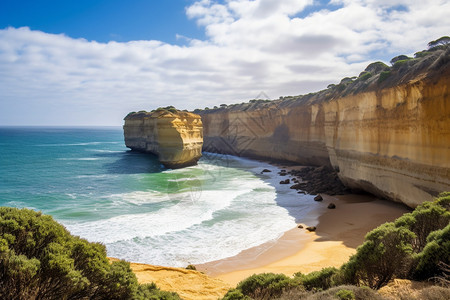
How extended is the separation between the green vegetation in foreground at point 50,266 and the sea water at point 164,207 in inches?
240

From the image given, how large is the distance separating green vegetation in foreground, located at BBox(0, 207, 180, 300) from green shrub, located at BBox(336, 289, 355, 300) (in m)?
3.81

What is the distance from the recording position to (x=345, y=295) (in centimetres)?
508

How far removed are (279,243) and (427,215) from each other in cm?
669

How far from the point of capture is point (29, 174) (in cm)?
3225

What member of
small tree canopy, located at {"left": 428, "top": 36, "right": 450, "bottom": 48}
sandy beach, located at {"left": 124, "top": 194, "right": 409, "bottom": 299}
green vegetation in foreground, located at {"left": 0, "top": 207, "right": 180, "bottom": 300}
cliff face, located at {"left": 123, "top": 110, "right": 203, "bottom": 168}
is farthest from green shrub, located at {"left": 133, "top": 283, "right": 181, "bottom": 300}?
cliff face, located at {"left": 123, "top": 110, "right": 203, "bottom": 168}

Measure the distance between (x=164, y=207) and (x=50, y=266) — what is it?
14.9 meters

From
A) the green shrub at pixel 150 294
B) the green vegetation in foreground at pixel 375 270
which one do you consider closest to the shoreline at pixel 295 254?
the green shrub at pixel 150 294

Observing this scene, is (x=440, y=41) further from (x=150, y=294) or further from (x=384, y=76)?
(x=150, y=294)

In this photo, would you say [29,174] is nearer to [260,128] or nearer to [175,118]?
[175,118]

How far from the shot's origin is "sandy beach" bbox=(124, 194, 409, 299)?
9.51 m

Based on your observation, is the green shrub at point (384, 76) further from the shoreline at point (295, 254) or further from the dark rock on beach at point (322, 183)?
the dark rock on beach at point (322, 183)

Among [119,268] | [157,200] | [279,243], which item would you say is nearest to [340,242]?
[279,243]

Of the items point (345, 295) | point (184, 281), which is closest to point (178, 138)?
point (184, 281)

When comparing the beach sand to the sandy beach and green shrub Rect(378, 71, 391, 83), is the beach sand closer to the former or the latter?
the sandy beach
